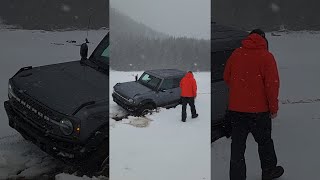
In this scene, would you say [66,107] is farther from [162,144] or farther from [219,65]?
[219,65]

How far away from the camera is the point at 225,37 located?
2.76 meters

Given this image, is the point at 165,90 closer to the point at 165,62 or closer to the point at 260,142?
the point at 165,62

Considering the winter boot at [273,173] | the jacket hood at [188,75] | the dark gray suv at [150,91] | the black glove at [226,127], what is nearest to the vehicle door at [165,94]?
the dark gray suv at [150,91]

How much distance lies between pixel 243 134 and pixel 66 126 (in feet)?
3.45

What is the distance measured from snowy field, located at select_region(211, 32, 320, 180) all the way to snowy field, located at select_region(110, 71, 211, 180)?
0.90 ft

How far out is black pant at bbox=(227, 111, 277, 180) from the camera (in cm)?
222

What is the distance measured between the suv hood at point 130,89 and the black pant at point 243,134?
556mm

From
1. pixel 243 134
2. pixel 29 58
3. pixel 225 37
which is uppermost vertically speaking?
pixel 225 37

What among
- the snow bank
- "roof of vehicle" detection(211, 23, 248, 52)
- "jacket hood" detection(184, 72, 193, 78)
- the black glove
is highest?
"roof of vehicle" detection(211, 23, 248, 52)

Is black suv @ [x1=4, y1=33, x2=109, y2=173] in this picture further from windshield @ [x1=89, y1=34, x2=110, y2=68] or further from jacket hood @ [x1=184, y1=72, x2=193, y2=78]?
jacket hood @ [x1=184, y1=72, x2=193, y2=78]

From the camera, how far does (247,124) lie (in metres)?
2.25

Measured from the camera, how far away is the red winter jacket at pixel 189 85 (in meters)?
2.30


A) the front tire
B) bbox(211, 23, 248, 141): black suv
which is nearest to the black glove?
bbox(211, 23, 248, 141): black suv

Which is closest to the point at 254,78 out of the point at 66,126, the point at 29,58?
the point at 66,126
